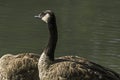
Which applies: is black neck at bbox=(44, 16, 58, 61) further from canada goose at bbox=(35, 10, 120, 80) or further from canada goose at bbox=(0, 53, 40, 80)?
canada goose at bbox=(0, 53, 40, 80)

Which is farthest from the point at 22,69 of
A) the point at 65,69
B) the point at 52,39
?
the point at 65,69

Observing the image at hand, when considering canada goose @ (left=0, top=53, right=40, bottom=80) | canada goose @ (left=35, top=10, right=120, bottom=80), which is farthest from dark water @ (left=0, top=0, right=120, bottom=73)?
canada goose @ (left=35, top=10, right=120, bottom=80)

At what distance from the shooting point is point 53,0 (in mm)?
35125

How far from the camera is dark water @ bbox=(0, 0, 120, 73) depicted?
2038cm

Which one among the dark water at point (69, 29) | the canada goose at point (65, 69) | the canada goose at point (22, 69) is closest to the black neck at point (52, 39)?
the canada goose at point (65, 69)

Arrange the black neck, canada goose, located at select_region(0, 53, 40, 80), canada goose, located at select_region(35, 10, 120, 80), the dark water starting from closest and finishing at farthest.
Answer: canada goose, located at select_region(35, 10, 120, 80)
the black neck
canada goose, located at select_region(0, 53, 40, 80)
the dark water

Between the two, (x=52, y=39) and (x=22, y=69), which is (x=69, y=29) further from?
(x=52, y=39)

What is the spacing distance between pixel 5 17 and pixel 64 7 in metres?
6.48

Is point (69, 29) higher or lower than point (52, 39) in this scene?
lower

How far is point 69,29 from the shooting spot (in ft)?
82.5

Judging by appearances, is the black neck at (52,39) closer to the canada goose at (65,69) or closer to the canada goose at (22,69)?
the canada goose at (65,69)

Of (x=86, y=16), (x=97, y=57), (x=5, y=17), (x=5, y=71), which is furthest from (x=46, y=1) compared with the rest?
(x=5, y=71)

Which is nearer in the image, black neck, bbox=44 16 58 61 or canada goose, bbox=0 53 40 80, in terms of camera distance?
black neck, bbox=44 16 58 61

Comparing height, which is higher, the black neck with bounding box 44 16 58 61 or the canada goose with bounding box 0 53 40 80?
the black neck with bounding box 44 16 58 61
